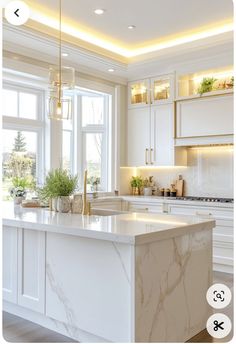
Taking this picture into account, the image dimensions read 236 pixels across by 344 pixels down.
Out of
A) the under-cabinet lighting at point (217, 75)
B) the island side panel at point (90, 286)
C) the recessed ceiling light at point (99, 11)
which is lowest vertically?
the island side panel at point (90, 286)

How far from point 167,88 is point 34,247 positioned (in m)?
3.40

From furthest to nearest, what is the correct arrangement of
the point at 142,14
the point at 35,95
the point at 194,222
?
1. the point at 35,95
2. the point at 142,14
3. the point at 194,222

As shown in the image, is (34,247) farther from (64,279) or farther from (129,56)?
(129,56)

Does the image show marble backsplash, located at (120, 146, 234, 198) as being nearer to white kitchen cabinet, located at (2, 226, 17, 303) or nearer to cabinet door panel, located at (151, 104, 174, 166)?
cabinet door panel, located at (151, 104, 174, 166)

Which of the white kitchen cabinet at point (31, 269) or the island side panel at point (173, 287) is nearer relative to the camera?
the island side panel at point (173, 287)

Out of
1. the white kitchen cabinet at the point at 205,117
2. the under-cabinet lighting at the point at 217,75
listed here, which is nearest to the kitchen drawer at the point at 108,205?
the white kitchen cabinet at the point at 205,117

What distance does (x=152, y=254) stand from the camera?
224 cm

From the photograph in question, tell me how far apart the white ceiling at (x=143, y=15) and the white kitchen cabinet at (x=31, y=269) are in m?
2.48

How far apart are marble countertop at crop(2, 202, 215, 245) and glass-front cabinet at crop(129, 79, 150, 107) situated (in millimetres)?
3019

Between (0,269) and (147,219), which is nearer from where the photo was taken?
(147,219)

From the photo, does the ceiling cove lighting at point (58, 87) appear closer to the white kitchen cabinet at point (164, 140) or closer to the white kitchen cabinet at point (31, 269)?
the white kitchen cabinet at point (31, 269)

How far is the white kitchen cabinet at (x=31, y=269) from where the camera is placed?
8.86ft

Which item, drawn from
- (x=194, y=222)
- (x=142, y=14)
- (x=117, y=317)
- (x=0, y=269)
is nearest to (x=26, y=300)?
(x=0, y=269)

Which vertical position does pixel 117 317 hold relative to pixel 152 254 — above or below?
below
